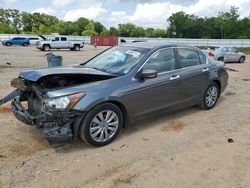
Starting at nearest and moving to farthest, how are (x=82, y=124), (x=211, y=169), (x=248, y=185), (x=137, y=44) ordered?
1. (x=248, y=185)
2. (x=211, y=169)
3. (x=82, y=124)
4. (x=137, y=44)

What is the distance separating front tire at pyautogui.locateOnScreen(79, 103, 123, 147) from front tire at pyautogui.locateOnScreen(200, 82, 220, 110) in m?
2.51

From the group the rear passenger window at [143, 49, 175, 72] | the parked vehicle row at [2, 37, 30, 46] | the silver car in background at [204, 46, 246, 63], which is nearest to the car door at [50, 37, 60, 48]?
the parked vehicle row at [2, 37, 30, 46]

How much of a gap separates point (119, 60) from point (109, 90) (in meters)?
1.04

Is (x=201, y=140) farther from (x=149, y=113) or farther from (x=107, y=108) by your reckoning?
(x=107, y=108)

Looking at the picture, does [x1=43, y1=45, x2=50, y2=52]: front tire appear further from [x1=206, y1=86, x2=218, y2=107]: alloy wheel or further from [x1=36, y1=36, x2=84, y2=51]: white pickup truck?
[x1=206, y1=86, x2=218, y2=107]: alloy wheel

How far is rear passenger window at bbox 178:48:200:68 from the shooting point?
607 cm

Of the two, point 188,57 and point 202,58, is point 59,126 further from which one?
point 202,58

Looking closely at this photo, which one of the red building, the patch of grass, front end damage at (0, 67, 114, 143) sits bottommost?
the patch of grass

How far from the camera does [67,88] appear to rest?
454cm

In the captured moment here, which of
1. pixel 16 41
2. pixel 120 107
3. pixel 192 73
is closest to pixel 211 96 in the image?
pixel 192 73

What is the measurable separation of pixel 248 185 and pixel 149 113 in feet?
7.06

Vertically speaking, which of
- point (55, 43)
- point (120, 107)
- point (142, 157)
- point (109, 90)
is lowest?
point (142, 157)

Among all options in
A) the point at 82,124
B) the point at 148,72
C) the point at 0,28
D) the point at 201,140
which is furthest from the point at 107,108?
the point at 0,28

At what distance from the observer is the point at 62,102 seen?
4.40 m
